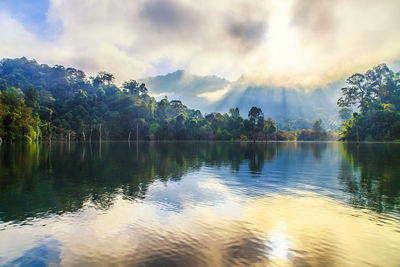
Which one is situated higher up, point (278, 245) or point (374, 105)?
point (374, 105)

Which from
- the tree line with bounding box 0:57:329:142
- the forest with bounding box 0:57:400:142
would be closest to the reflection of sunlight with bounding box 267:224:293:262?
the forest with bounding box 0:57:400:142

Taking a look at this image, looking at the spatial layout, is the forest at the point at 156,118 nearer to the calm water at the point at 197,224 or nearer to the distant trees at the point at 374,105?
the distant trees at the point at 374,105

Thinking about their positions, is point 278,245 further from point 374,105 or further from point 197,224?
point 374,105

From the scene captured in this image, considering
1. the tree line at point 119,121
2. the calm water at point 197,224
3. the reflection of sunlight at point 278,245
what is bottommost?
the reflection of sunlight at point 278,245

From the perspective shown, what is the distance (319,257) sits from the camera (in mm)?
6430

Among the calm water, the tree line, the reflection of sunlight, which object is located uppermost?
the tree line

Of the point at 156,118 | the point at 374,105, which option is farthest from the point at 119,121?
the point at 374,105

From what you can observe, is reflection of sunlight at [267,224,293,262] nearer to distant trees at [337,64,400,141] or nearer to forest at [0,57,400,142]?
forest at [0,57,400,142]

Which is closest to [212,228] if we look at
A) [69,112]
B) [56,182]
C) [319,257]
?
[319,257]

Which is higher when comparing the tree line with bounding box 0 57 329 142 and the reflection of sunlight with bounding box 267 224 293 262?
the tree line with bounding box 0 57 329 142

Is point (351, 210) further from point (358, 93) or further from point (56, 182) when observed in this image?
point (358, 93)

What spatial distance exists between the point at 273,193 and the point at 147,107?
12028 centimetres

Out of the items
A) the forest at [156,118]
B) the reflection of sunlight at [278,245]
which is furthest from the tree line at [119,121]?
the reflection of sunlight at [278,245]

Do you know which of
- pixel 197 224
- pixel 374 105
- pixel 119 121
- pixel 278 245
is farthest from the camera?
pixel 119 121
